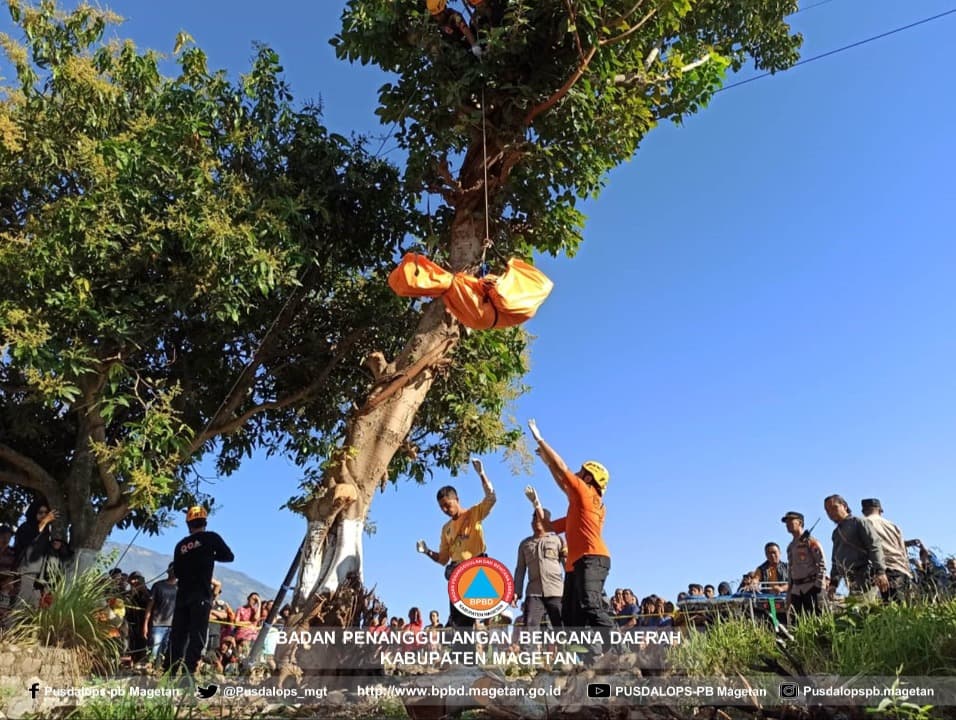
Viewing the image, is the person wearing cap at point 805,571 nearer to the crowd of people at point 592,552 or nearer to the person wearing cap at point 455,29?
the crowd of people at point 592,552

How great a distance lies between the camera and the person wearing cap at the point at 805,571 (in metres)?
6.78

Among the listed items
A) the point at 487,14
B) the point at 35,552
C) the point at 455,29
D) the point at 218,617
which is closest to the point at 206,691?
the point at 35,552

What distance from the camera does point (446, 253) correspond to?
9016 millimetres

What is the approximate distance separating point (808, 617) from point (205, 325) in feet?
22.9

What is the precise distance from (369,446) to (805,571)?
4.17 meters

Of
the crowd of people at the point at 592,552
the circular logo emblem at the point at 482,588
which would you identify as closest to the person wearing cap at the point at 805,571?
the crowd of people at the point at 592,552

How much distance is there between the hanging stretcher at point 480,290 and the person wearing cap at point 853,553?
11.6 feet

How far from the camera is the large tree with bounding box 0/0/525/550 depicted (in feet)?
23.8

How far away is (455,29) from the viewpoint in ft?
25.8

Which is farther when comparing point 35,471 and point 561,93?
point 35,471

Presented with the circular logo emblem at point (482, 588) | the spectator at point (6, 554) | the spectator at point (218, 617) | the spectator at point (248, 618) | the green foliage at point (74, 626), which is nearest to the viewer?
the circular logo emblem at point (482, 588)

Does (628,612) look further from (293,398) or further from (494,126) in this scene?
(494,126)

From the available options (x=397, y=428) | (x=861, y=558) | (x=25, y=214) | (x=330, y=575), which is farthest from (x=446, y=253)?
(x=861, y=558)

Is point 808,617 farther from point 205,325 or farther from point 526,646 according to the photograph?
point 205,325
